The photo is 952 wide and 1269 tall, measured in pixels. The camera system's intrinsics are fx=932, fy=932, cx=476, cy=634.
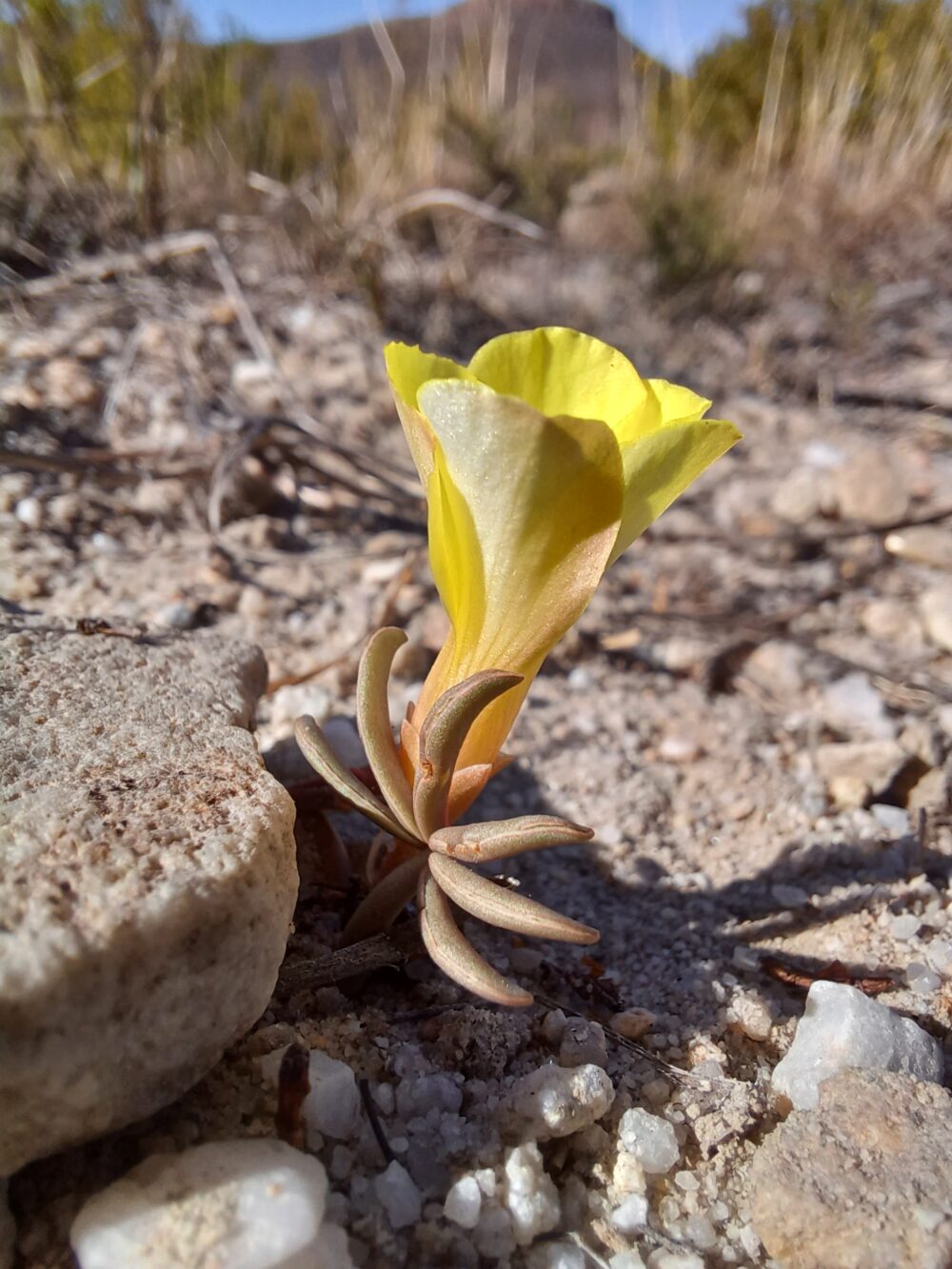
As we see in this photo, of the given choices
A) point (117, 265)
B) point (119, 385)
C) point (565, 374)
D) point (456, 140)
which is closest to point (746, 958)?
point (565, 374)

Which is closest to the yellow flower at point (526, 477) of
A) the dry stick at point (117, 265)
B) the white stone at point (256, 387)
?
the white stone at point (256, 387)

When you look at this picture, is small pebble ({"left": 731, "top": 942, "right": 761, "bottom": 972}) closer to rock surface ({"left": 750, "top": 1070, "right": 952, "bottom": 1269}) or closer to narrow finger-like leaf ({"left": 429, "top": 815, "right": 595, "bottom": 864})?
rock surface ({"left": 750, "top": 1070, "right": 952, "bottom": 1269})

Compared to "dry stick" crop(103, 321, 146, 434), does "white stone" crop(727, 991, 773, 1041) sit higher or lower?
lower

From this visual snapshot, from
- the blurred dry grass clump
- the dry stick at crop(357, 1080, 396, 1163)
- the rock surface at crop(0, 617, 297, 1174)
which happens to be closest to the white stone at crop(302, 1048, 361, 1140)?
the dry stick at crop(357, 1080, 396, 1163)

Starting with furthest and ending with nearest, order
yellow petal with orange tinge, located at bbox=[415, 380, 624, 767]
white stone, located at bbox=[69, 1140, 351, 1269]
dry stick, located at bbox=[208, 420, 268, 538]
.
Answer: dry stick, located at bbox=[208, 420, 268, 538], yellow petal with orange tinge, located at bbox=[415, 380, 624, 767], white stone, located at bbox=[69, 1140, 351, 1269]

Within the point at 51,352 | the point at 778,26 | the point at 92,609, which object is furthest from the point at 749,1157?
the point at 778,26

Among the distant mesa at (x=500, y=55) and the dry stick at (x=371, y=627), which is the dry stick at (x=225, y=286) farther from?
the distant mesa at (x=500, y=55)

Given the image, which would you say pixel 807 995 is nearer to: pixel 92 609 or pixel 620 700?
pixel 620 700
